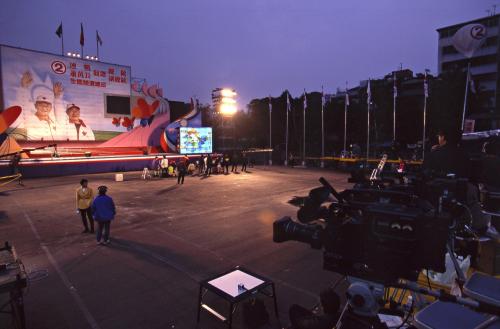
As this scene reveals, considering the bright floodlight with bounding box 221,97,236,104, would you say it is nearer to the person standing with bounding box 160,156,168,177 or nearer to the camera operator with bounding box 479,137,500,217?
the person standing with bounding box 160,156,168,177

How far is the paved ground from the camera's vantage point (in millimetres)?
4969

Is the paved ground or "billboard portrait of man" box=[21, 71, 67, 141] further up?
"billboard portrait of man" box=[21, 71, 67, 141]

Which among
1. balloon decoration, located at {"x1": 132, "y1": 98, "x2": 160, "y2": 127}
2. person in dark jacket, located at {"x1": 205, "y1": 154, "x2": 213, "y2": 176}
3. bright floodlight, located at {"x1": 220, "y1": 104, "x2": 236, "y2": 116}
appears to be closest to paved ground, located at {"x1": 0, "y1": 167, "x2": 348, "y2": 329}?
person in dark jacket, located at {"x1": 205, "y1": 154, "x2": 213, "y2": 176}

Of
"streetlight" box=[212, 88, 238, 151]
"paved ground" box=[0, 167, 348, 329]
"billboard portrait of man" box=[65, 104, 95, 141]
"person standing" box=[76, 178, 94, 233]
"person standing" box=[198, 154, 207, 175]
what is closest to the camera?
"paved ground" box=[0, 167, 348, 329]

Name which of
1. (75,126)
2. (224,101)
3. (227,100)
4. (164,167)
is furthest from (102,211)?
(227,100)

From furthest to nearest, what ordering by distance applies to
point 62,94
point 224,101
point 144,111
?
point 224,101, point 144,111, point 62,94

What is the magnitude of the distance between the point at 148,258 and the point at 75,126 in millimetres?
22590

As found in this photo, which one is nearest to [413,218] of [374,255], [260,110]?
[374,255]

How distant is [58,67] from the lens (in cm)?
2452

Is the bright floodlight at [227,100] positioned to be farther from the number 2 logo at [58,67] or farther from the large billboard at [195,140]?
the number 2 logo at [58,67]

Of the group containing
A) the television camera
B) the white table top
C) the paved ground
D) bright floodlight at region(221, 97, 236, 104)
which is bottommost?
the paved ground

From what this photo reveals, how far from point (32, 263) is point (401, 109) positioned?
127ft

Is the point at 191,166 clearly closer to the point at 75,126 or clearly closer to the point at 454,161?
the point at 75,126

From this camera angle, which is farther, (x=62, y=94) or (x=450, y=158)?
(x=62, y=94)
